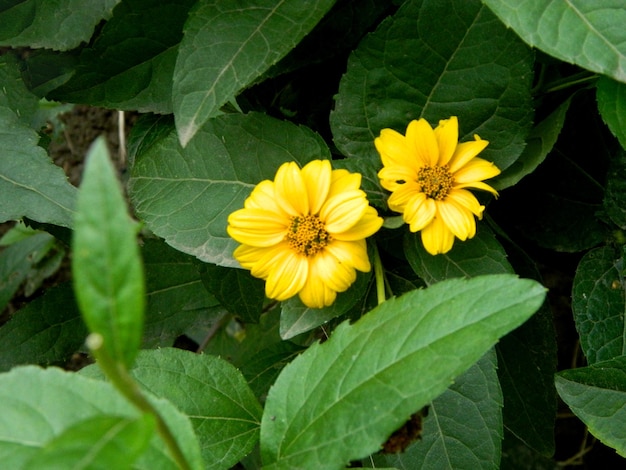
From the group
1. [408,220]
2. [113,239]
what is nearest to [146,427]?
[113,239]

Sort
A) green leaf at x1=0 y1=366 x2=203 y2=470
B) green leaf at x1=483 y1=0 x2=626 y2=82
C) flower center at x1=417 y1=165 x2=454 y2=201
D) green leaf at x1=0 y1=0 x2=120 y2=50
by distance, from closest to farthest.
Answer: green leaf at x1=0 y1=366 x2=203 y2=470, green leaf at x1=483 y1=0 x2=626 y2=82, flower center at x1=417 y1=165 x2=454 y2=201, green leaf at x1=0 y1=0 x2=120 y2=50

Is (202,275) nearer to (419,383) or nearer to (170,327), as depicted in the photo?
(170,327)

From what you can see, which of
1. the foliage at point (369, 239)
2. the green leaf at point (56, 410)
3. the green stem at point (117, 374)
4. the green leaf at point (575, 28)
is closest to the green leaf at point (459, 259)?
the foliage at point (369, 239)

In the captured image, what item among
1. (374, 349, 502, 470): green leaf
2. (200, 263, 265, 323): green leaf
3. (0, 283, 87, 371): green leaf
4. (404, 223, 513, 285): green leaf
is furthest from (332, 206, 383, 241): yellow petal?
(0, 283, 87, 371): green leaf

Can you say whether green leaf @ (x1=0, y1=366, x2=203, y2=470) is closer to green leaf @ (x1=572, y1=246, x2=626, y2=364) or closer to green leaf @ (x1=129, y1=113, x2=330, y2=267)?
green leaf @ (x1=129, y1=113, x2=330, y2=267)

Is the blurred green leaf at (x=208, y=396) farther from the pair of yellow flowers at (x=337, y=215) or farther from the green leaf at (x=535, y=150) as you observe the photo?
the green leaf at (x=535, y=150)

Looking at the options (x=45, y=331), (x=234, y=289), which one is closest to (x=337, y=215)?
(x=234, y=289)
